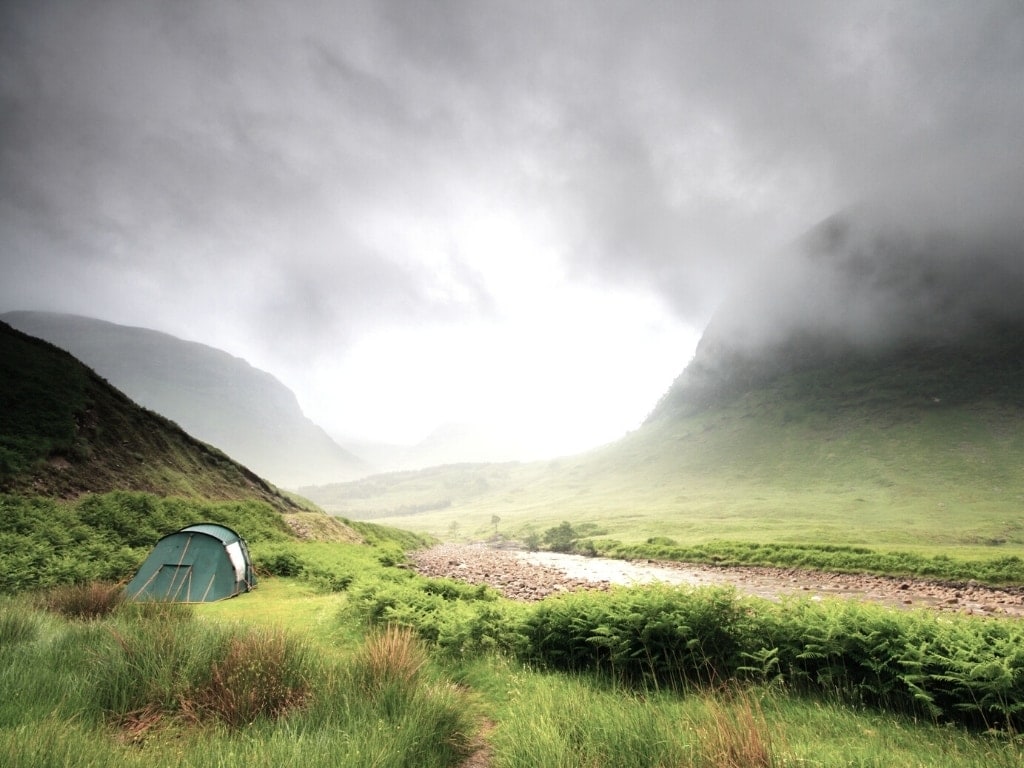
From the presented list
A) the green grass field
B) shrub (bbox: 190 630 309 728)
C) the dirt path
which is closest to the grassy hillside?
the dirt path

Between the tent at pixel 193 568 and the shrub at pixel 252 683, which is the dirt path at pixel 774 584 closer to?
the shrub at pixel 252 683

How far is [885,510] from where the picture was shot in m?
77.4

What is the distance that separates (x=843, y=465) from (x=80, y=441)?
14109 cm

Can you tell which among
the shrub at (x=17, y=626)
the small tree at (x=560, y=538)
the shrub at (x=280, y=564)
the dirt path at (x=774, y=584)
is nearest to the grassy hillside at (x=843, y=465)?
the small tree at (x=560, y=538)

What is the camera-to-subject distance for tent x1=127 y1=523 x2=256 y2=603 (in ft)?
56.0

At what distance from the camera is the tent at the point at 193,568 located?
→ 1706 cm

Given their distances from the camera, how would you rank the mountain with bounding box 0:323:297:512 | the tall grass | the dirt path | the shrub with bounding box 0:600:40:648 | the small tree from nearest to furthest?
the tall grass
the shrub with bounding box 0:600:40:648
the dirt path
the mountain with bounding box 0:323:297:512
the small tree

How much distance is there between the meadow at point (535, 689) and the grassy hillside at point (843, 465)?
164 ft

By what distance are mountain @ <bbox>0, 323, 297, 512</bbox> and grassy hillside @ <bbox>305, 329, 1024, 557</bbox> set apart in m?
53.3

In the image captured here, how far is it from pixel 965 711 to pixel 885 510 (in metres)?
93.4

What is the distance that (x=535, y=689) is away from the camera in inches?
298

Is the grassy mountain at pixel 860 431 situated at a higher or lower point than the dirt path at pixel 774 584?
higher

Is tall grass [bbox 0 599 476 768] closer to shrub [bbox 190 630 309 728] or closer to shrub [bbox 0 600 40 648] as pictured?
shrub [bbox 190 630 309 728]

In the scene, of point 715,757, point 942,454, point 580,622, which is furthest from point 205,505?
point 942,454
